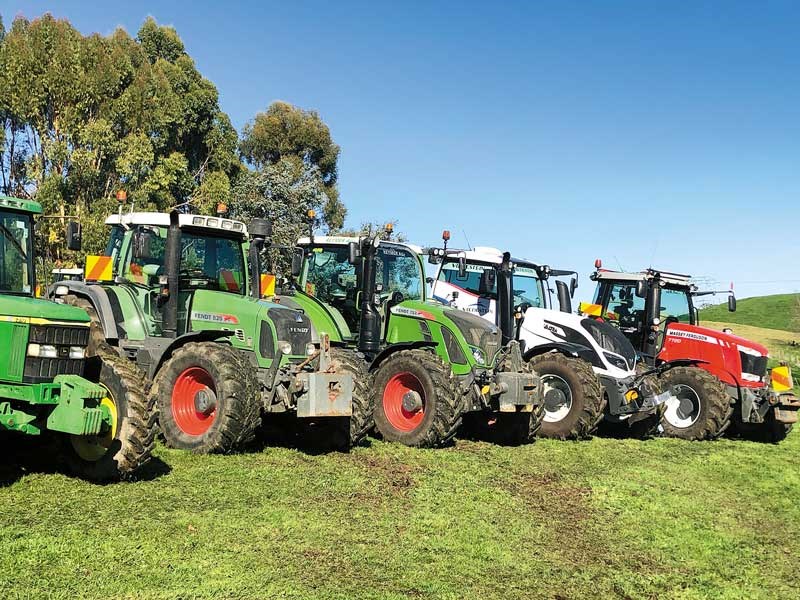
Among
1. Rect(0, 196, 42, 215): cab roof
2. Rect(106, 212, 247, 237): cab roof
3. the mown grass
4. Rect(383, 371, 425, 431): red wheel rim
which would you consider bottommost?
the mown grass

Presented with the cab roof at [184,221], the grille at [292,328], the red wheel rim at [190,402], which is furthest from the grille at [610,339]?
the red wheel rim at [190,402]

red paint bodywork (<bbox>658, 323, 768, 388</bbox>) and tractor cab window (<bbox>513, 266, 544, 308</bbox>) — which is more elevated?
tractor cab window (<bbox>513, 266, 544, 308</bbox>)

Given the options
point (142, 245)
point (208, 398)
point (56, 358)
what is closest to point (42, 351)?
point (56, 358)

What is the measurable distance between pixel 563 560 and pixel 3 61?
19.8m

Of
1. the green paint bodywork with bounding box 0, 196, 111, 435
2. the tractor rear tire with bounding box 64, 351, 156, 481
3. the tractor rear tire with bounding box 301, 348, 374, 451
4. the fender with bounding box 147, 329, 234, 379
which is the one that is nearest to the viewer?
the green paint bodywork with bounding box 0, 196, 111, 435

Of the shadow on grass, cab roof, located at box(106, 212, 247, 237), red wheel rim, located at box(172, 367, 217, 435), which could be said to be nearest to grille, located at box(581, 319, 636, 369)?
cab roof, located at box(106, 212, 247, 237)

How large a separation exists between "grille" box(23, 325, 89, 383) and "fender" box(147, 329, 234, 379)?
201cm

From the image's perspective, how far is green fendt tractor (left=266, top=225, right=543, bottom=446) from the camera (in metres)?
9.89

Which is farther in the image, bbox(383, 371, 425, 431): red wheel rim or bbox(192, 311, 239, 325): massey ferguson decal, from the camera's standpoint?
bbox(383, 371, 425, 431): red wheel rim

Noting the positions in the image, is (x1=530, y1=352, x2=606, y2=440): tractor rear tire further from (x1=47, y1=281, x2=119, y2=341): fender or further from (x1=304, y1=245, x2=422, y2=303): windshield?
(x1=47, y1=281, x2=119, y2=341): fender

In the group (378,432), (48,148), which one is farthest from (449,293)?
(48,148)

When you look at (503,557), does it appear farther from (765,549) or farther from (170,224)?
(170,224)

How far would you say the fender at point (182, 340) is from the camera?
27.8 ft

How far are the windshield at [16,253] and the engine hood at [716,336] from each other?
35.2ft
